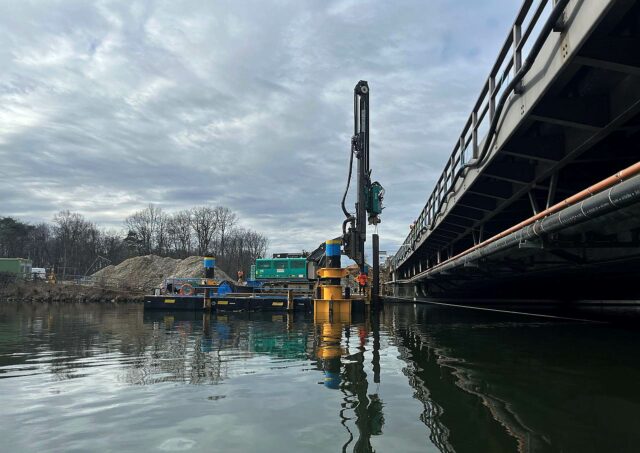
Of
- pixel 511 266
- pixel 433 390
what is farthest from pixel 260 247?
pixel 433 390

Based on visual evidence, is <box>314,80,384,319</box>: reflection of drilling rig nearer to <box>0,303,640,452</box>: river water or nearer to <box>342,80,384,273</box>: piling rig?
<box>342,80,384,273</box>: piling rig

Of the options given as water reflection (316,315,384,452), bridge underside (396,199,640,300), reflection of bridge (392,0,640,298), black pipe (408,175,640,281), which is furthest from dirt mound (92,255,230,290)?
black pipe (408,175,640,281)

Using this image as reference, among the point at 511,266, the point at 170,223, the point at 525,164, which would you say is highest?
the point at 170,223

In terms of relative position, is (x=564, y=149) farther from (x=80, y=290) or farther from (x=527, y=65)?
(x=80, y=290)

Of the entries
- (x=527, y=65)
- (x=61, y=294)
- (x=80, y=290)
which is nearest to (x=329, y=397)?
(x=527, y=65)

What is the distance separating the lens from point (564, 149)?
29.4ft

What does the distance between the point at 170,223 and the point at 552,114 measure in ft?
310

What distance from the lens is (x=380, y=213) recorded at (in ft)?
79.7

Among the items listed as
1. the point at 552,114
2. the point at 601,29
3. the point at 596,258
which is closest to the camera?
the point at 601,29

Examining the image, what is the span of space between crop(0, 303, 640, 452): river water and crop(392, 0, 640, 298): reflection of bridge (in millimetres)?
2639

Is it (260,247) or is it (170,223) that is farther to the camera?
(260,247)

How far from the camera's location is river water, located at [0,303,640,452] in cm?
489

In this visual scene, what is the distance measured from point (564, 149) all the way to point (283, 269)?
112ft

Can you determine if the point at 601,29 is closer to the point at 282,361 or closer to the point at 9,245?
the point at 282,361
